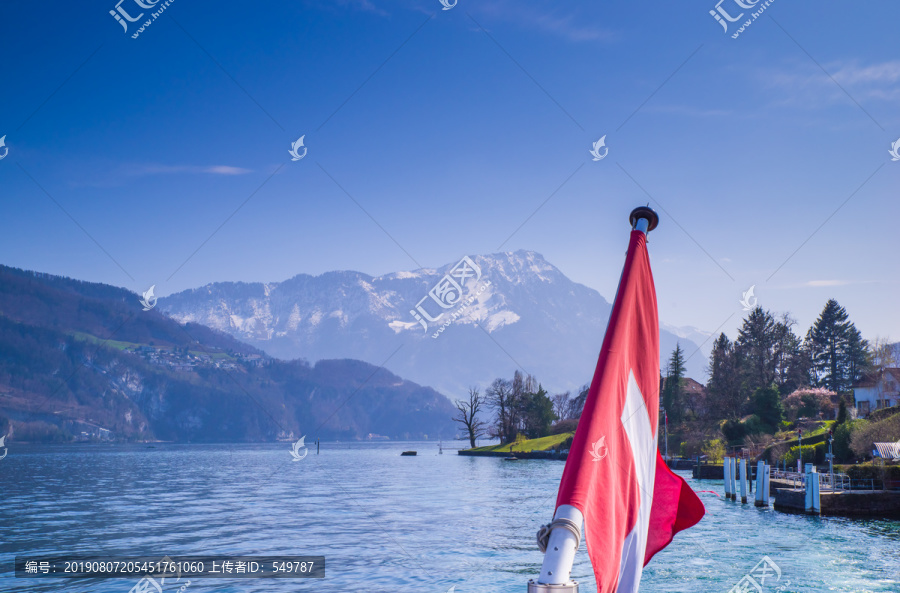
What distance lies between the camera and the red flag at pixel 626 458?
3703 mm

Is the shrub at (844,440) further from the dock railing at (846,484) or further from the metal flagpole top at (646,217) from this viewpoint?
the metal flagpole top at (646,217)

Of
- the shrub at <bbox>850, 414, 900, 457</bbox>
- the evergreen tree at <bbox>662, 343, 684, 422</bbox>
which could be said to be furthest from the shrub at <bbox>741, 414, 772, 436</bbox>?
the shrub at <bbox>850, 414, 900, 457</bbox>

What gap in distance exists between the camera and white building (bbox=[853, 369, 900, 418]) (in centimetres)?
7838

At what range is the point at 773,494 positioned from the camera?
47.8 metres

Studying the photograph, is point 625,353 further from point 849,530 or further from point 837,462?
point 837,462

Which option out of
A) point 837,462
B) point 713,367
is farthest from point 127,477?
point 713,367

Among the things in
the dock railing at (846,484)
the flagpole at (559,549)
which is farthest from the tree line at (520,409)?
the flagpole at (559,549)

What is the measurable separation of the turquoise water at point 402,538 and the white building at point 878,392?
39711 millimetres

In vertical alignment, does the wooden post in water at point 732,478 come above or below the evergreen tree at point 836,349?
below

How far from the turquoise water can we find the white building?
3971 centimetres

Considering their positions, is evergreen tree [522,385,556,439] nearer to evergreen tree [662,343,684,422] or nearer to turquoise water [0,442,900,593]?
evergreen tree [662,343,684,422]

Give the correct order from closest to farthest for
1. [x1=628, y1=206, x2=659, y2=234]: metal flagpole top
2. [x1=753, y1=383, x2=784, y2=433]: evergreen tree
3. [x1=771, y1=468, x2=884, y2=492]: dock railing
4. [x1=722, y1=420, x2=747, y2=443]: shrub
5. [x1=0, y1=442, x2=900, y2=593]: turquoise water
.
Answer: [x1=628, y1=206, x2=659, y2=234]: metal flagpole top → [x1=0, y1=442, x2=900, y2=593]: turquoise water → [x1=771, y1=468, x2=884, y2=492]: dock railing → [x1=722, y1=420, x2=747, y2=443]: shrub → [x1=753, y1=383, x2=784, y2=433]: evergreen tree

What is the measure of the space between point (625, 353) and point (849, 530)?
118 feet

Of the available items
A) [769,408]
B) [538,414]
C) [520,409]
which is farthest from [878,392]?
[520,409]
